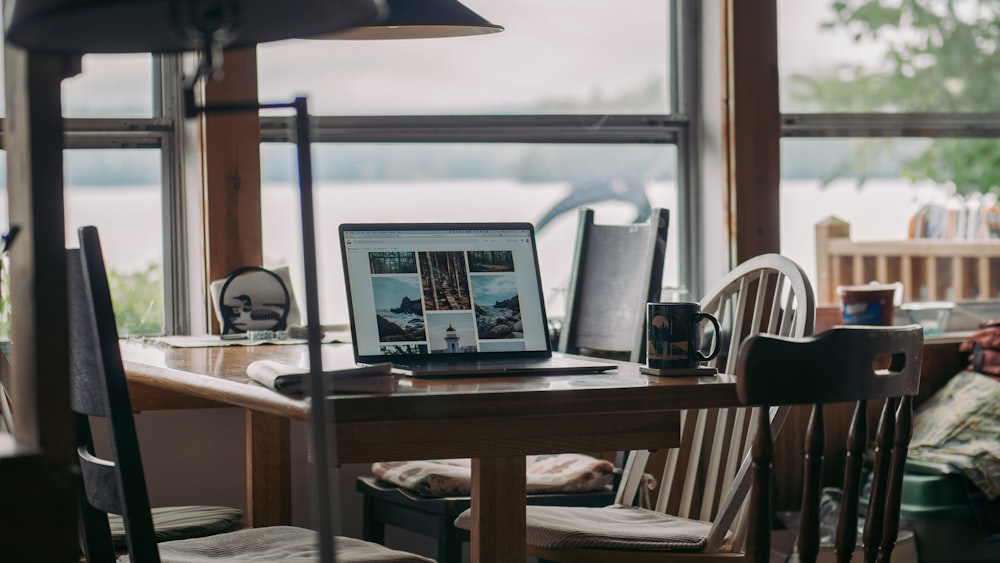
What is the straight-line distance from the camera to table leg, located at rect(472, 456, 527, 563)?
5.91ft

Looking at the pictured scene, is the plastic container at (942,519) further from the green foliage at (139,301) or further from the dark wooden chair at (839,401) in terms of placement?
the green foliage at (139,301)

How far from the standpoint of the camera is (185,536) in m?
2.31

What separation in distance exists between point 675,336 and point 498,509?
0.37 meters

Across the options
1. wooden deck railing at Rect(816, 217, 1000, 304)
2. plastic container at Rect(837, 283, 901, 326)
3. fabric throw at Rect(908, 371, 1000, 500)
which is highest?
wooden deck railing at Rect(816, 217, 1000, 304)

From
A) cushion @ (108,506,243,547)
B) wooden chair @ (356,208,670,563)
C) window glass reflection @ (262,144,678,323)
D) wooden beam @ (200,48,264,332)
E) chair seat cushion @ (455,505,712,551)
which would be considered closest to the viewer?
chair seat cushion @ (455,505,712,551)

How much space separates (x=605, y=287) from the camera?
2.99 metres

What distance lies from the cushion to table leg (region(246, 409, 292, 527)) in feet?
0.77

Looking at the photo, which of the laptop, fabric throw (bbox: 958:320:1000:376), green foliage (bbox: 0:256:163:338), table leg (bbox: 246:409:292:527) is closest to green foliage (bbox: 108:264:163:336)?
green foliage (bbox: 0:256:163:338)

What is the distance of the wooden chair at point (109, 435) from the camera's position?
5.49ft

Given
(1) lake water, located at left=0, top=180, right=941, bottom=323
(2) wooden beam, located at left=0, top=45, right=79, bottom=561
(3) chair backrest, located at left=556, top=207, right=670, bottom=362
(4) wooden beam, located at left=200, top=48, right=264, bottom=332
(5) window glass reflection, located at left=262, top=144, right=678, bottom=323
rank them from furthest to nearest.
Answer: (5) window glass reflection, located at left=262, top=144, right=678, bottom=323
(1) lake water, located at left=0, top=180, right=941, bottom=323
(4) wooden beam, located at left=200, top=48, right=264, bottom=332
(3) chair backrest, located at left=556, top=207, right=670, bottom=362
(2) wooden beam, located at left=0, top=45, right=79, bottom=561

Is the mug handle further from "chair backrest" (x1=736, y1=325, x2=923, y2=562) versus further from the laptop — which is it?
"chair backrest" (x1=736, y1=325, x2=923, y2=562)

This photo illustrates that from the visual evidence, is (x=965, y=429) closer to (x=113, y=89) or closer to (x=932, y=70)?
(x=932, y=70)

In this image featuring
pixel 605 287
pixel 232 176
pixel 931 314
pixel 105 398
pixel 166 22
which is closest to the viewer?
pixel 166 22

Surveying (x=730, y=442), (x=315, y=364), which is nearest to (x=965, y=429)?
(x=730, y=442)
